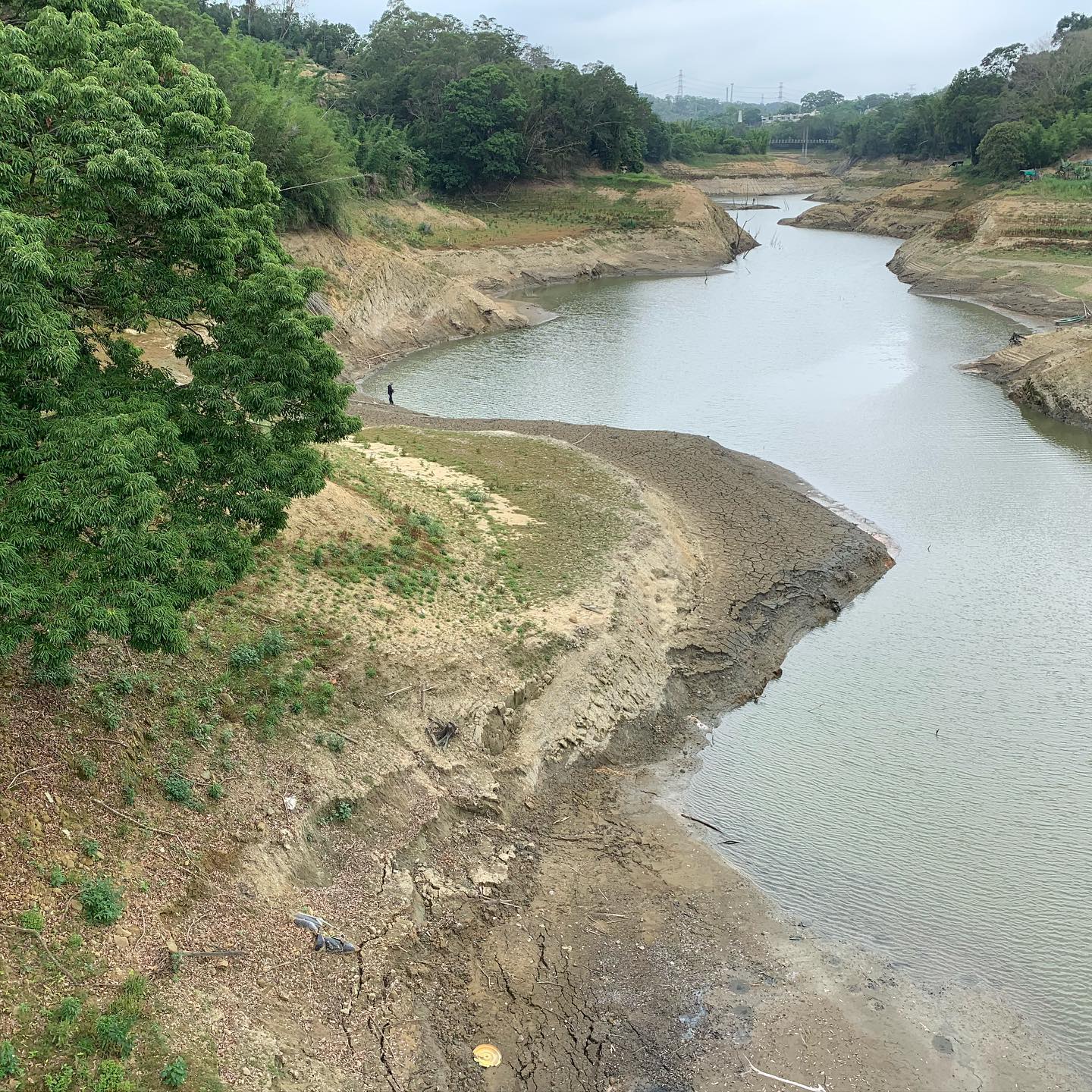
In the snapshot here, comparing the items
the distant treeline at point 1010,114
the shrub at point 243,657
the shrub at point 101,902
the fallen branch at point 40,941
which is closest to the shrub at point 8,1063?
the fallen branch at point 40,941

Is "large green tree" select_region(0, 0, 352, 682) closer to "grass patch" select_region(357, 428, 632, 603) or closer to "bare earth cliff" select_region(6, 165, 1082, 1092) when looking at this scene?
"bare earth cliff" select_region(6, 165, 1082, 1092)

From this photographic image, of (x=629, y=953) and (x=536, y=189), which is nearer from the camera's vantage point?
(x=629, y=953)

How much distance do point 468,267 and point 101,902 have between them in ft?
208

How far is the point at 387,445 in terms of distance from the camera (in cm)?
2992

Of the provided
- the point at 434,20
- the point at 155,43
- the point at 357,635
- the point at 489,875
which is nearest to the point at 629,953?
the point at 489,875

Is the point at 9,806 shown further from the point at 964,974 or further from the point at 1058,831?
the point at 1058,831

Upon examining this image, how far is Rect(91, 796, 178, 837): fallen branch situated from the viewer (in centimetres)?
1388

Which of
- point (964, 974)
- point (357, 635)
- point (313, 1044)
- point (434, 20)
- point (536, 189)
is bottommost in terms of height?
point (964, 974)

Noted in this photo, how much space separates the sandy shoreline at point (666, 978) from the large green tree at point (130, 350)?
696 centimetres

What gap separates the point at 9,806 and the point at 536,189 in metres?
81.8

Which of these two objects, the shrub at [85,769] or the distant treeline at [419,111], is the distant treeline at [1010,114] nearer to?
the distant treeline at [419,111]

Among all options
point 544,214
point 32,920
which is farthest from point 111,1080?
point 544,214

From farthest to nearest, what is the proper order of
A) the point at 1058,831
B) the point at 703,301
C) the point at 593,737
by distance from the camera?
the point at 703,301 < the point at 593,737 < the point at 1058,831

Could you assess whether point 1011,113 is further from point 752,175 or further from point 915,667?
point 915,667
